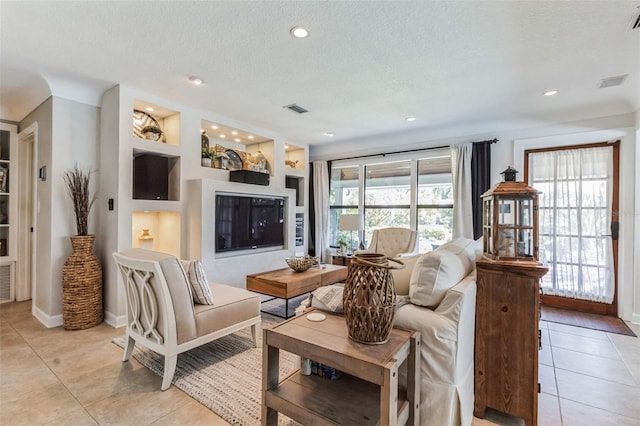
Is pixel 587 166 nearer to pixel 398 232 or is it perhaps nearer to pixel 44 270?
pixel 398 232

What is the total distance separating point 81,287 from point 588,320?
5624 millimetres

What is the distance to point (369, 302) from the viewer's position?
4.45 feet

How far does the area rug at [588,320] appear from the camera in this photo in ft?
10.7

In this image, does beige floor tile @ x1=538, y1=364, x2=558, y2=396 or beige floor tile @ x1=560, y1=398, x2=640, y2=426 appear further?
beige floor tile @ x1=538, y1=364, x2=558, y2=396

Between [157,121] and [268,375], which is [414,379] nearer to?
[268,375]

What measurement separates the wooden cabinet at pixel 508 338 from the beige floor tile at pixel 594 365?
1.14m

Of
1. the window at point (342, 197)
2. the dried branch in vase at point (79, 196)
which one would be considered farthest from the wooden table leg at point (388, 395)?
the window at point (342, 197)

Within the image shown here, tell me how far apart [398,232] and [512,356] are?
2.94 m

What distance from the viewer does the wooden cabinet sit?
170cm

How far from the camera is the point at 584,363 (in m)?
2.52

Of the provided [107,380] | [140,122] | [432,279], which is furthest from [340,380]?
[140,122]

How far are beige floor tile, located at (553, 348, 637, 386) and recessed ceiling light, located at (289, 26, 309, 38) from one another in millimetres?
3299

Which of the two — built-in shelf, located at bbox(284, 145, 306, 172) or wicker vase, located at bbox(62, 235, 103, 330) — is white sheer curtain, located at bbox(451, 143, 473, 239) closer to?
built-in shelf, located at bbox(284, 145, 306, 172)

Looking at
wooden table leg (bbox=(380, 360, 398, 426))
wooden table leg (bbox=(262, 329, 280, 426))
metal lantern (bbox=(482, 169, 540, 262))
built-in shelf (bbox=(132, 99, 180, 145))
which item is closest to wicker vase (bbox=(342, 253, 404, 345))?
wooden table leg (bbox=(380, 360, 398, 426))
